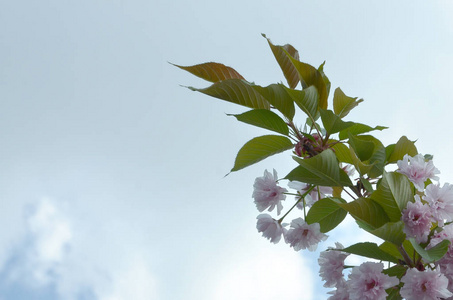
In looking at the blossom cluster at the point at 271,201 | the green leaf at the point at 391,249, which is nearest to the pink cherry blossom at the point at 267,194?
the blossom cluster at the point at 271,201

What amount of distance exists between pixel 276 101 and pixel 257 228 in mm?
372

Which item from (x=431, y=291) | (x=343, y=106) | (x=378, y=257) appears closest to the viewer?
(x=431, y=291)

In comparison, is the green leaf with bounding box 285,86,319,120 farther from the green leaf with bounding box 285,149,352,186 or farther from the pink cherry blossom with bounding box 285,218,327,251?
the pink cherry blossom with bounding box 285,218,327,251

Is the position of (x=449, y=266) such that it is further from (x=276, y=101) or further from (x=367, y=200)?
(x=276, y=101)

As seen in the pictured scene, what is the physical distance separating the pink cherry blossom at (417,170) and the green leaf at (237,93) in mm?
355

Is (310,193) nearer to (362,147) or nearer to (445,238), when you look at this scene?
(362,147)

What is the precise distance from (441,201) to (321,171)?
0.84ft

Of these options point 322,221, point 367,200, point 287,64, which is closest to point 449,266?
point 367,200

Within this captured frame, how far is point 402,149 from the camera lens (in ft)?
3.65

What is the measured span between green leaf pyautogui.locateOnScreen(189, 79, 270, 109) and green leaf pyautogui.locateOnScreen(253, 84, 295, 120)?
37 mm

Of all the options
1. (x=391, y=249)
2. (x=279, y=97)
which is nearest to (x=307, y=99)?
(x=279, y=97)

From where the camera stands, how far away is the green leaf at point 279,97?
1.06 m

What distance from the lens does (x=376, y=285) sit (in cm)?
92

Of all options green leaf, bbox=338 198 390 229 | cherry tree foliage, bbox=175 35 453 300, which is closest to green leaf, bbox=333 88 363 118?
cherry tree foliage, bbox=175 35 453 300
